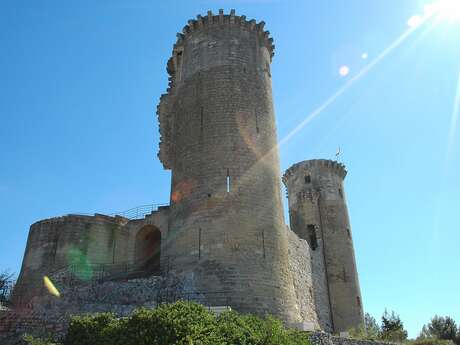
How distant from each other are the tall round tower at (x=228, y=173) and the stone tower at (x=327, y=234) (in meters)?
9.87

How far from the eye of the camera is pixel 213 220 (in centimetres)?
1561

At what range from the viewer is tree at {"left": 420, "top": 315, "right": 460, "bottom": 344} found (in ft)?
105

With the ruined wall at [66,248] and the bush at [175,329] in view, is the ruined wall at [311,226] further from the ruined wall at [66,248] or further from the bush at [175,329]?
the bush at [175,329]

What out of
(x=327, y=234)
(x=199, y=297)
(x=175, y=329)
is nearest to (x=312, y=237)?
(x=327, y=234)

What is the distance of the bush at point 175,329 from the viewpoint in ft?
29.9

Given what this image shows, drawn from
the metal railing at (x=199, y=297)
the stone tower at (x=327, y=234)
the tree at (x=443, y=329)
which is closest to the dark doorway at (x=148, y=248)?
the metal railing at (x=199, y=297)

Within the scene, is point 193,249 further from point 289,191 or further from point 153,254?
point 289,191

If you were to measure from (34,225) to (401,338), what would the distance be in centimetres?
1978

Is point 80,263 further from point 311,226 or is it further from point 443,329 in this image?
point 443,329

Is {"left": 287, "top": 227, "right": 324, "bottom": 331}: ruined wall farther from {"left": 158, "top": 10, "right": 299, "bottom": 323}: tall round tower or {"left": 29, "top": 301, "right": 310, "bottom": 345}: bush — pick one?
{"left": 29, "top": 301, "right": 310, "bottom": 345}: bush

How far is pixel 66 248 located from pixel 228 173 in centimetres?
881

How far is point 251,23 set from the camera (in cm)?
1989

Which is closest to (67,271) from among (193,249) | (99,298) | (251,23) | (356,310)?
(99,298)

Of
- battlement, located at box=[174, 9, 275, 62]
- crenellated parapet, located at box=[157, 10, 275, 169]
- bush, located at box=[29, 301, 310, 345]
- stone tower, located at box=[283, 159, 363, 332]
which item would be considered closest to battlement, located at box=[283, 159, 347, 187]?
stone tower, located at box=[283, 159, 363, 332]
